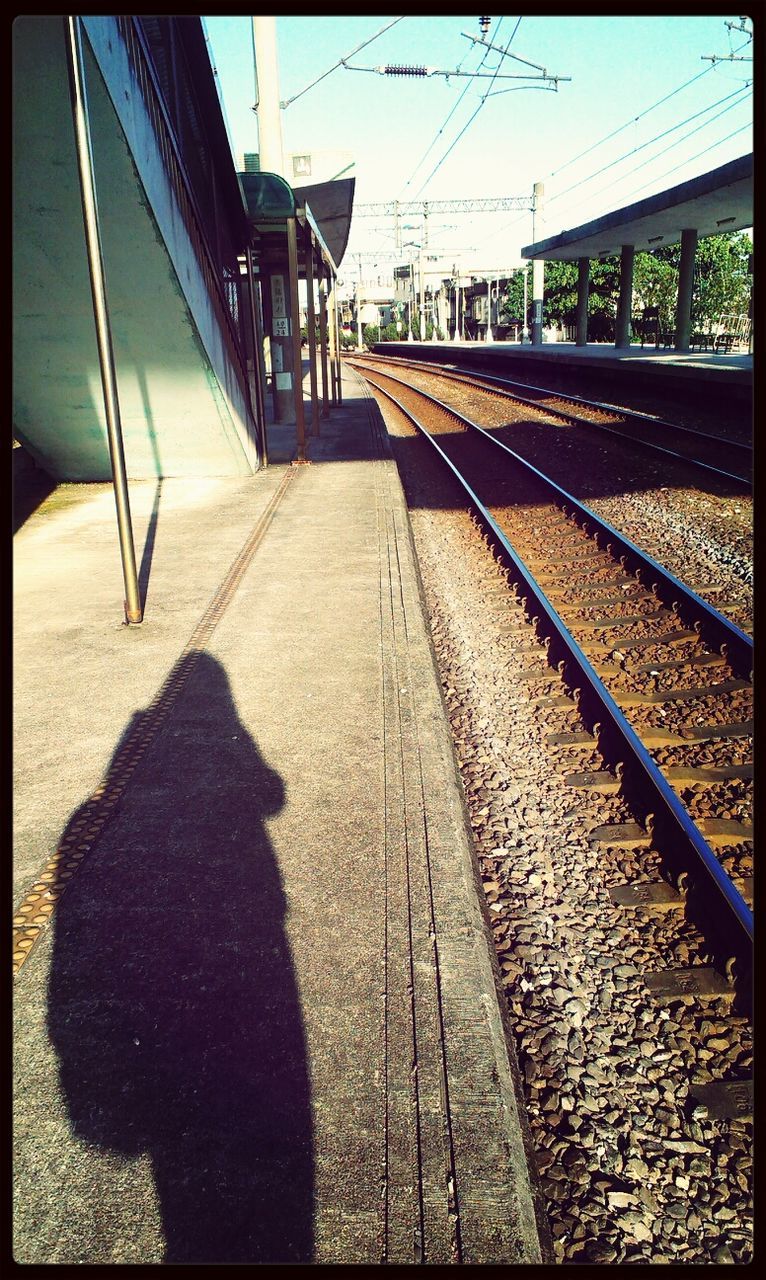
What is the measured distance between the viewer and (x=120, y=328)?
1015 cm

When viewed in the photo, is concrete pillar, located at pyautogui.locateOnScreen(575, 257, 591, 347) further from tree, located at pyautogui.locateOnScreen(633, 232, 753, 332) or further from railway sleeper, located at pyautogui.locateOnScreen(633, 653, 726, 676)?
railway sleeper, located at pyautogui.locateOnScreen(633, 653, 726, 676)

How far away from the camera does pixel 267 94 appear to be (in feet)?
65.3

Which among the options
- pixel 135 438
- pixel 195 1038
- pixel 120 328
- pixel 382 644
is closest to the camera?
pixel 195 1038

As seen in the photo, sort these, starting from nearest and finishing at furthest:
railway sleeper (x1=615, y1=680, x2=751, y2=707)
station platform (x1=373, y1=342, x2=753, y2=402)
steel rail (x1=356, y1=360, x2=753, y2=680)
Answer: railway sleeper (x1=615, y1=680, x2=751, y2=707) → steel rail (x1=356, y1=360, x2=753, y2=680) → station platform (x1=373, y1=342, x2=753, y2=402)

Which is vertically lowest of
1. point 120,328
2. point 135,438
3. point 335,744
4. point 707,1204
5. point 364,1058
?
point 707,1204

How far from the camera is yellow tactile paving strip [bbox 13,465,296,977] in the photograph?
320cm

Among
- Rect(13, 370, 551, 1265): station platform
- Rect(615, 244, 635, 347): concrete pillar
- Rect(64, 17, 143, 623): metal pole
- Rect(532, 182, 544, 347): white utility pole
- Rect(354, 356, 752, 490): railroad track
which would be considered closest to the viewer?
Rect(13, 370, 551, 1265): station platform

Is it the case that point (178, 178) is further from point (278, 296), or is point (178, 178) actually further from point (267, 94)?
point (267, 94)

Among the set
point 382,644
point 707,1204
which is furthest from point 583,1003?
point 382,644

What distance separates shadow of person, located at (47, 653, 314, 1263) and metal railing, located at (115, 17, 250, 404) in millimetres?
6935

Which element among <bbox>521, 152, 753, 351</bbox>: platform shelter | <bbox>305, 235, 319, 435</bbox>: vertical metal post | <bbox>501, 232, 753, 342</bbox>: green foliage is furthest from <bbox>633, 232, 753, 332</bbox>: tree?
<bbox>305, 235, 319, 435</bbox>: vertical metal post
